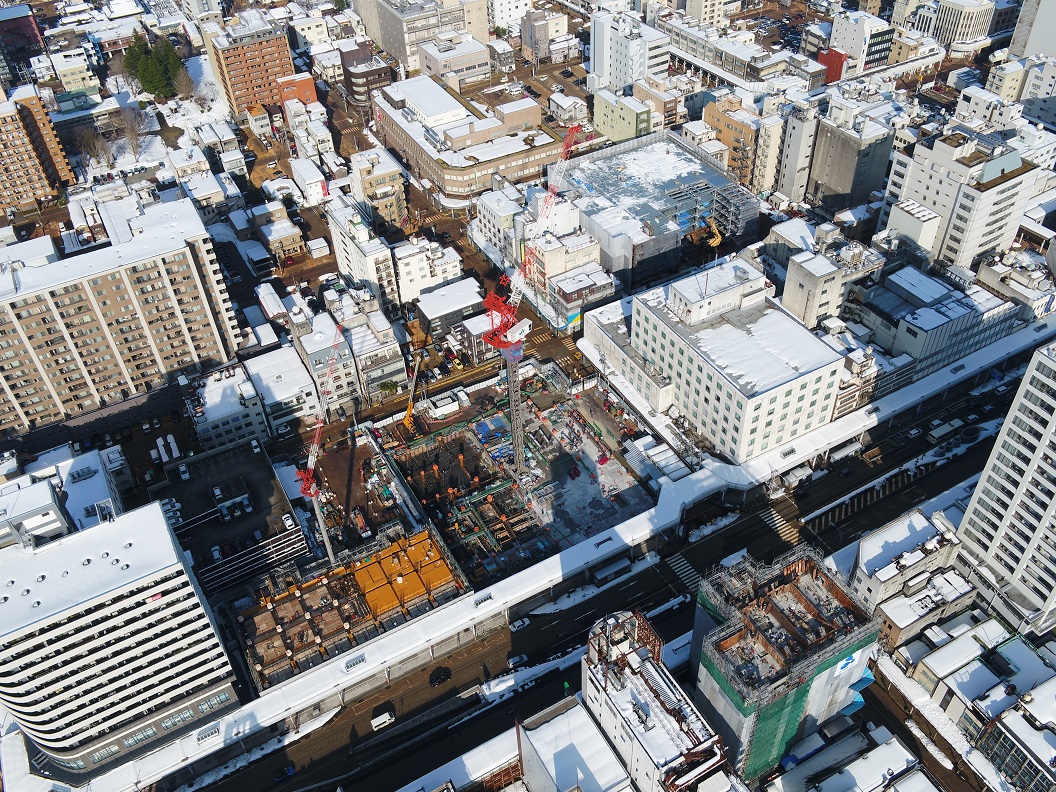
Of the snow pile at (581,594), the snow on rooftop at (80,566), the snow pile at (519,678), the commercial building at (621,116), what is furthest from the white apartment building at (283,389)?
the commercial building at (621,116)

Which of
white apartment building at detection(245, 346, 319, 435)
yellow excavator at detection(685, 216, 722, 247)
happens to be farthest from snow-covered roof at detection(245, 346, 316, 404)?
yellow excavator at detection(685, 216, 722, 247)

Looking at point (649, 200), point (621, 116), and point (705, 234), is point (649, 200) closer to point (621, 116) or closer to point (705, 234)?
point (705, 234)

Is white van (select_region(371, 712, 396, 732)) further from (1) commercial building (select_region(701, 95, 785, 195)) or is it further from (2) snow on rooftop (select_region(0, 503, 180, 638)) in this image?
(1) commercial building (select_region(701, 95, 785, 195))

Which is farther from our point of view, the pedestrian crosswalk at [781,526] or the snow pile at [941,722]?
the pedestrian crosswalk at [781,526]

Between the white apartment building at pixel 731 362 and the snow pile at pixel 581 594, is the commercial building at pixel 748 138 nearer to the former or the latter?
the white apartment building at pixel 731 362

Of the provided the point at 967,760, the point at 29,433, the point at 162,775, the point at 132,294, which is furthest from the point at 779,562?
the point at 29,433

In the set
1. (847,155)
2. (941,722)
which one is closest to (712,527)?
(941,722)
